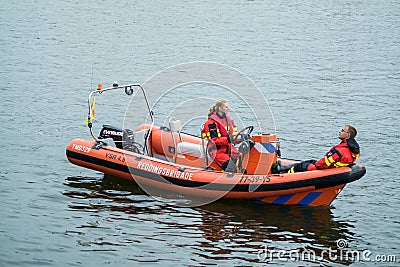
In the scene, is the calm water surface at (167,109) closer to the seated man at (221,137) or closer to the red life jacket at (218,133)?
the seated man at (221,137)

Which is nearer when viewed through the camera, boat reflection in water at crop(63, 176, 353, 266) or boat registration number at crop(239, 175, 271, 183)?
boat reflection in water at crop(63, 176, 353, 266)

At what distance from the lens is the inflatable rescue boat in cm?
1090

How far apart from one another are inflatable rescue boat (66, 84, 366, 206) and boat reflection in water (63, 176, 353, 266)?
280 millimetres

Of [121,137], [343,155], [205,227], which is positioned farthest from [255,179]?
[121,137]

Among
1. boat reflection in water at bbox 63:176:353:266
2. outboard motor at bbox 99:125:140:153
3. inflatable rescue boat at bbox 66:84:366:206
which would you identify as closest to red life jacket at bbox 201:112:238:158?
inflatable rescue boat at bbox 66:84:366:206

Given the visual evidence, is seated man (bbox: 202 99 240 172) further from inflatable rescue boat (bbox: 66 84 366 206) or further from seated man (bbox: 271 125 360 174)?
seated man (bbox: 271 125 360 174)

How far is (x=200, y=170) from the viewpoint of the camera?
11.3m

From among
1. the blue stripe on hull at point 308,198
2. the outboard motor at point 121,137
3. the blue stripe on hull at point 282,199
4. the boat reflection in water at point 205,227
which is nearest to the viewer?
the boat reflection in water at point 205,227

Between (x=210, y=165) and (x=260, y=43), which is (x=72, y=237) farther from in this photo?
(x=260, y=43)

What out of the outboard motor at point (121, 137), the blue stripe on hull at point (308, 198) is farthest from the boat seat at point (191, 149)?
the blue stripe on hull at point (308, 198)

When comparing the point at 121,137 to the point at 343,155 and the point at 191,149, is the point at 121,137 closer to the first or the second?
the point at 191,149

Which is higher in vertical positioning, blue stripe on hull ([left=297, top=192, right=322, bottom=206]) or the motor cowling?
the motor cowling

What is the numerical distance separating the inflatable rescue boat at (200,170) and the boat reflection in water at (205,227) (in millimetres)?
280

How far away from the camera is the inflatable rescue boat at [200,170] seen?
10898 mm
